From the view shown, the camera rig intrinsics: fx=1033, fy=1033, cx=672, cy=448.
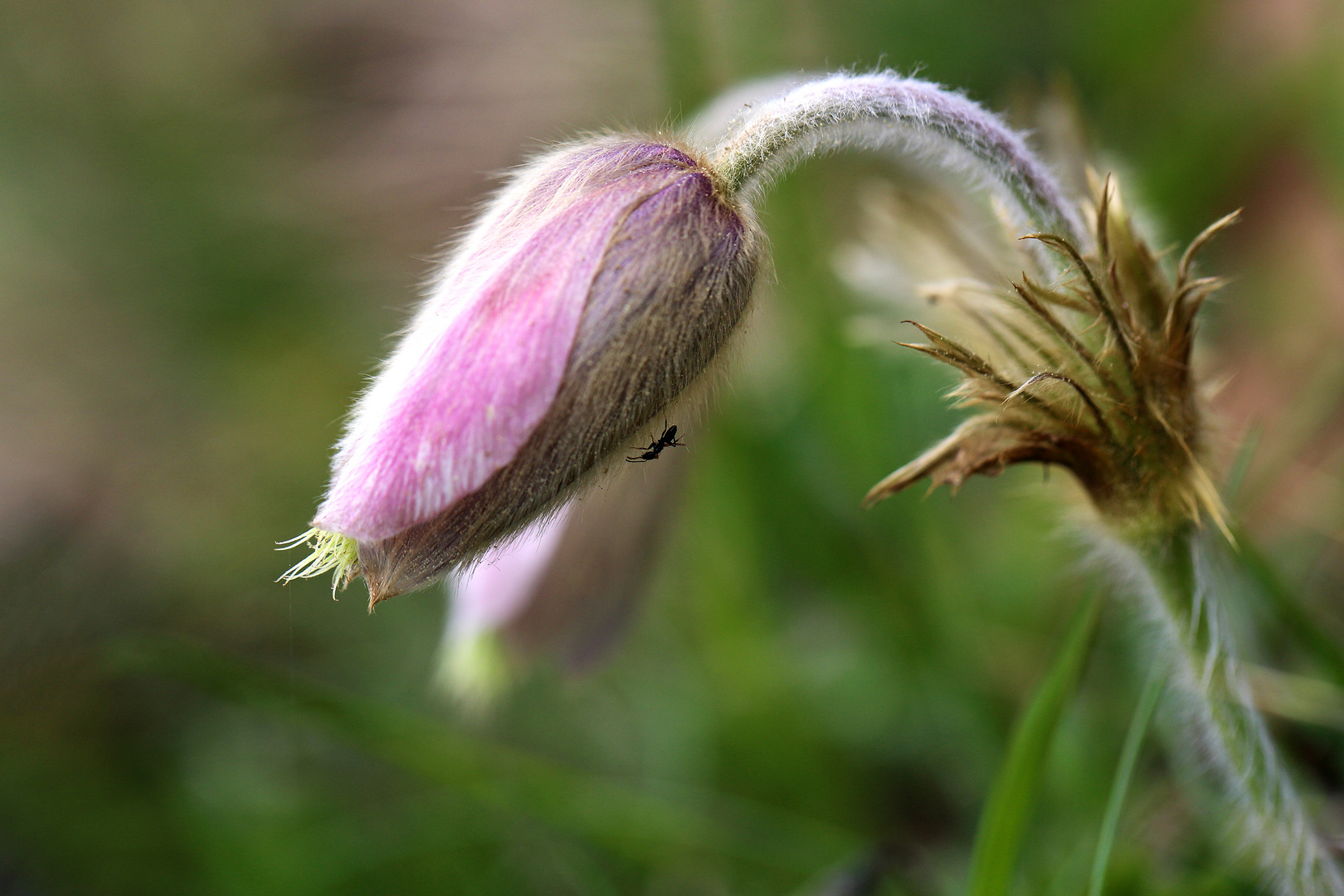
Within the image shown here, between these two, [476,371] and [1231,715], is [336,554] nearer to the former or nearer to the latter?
[476,371]

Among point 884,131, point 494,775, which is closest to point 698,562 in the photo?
point 494,775

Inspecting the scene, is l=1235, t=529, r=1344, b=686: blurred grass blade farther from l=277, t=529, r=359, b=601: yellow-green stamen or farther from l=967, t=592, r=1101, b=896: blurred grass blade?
l=277, t=529, r=359, b=601: yellow-green stamen

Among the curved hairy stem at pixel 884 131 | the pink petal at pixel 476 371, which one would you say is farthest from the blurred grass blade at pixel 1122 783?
the pink petal at pixel 476 371

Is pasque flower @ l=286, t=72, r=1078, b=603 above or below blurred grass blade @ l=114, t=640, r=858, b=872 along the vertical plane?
above

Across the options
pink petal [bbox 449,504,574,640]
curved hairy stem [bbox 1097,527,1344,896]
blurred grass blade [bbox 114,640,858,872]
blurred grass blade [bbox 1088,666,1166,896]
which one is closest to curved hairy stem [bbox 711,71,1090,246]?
curved hairy stem [bbox 1097,527,1344,896]

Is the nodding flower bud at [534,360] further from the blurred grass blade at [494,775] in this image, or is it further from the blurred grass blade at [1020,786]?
the blurred grass blade at [494,775]

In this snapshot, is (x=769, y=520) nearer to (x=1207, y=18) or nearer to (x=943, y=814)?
(x=943, y=814)
